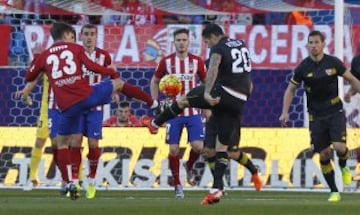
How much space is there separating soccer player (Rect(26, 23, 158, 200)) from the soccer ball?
140 cm

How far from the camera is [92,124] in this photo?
1598cm

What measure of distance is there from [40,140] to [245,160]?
11.2 feet

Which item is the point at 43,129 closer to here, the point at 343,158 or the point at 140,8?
the point at 140,8

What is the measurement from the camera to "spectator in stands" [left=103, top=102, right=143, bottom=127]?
1953cm

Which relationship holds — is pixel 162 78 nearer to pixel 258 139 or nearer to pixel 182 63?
pixel 182 63

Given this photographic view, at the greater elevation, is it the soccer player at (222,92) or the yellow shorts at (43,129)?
the soccer player at (222,92)

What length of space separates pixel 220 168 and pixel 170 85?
2.54m

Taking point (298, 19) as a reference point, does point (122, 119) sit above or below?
below

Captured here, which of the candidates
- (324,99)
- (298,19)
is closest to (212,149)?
(324,99)

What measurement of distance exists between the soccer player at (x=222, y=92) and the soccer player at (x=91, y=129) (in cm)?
184

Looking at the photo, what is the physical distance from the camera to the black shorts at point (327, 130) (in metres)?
15.1

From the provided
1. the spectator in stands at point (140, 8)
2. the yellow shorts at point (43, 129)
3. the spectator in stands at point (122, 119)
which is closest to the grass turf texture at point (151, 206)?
the yellow shorts at point (43, 129)

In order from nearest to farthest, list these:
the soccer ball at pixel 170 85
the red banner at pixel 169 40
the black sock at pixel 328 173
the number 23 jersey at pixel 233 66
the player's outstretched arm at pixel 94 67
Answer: the number 23 jersey at pixel 233 66
the player's outstretched arm at pixel 94 67
the black sock at pixel 328 173
the soccer ball at pixel 170 85
the red banner at pixel 169 40

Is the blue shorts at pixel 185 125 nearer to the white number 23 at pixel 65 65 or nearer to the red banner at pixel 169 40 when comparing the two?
the white number 23 at pixel 65 65
